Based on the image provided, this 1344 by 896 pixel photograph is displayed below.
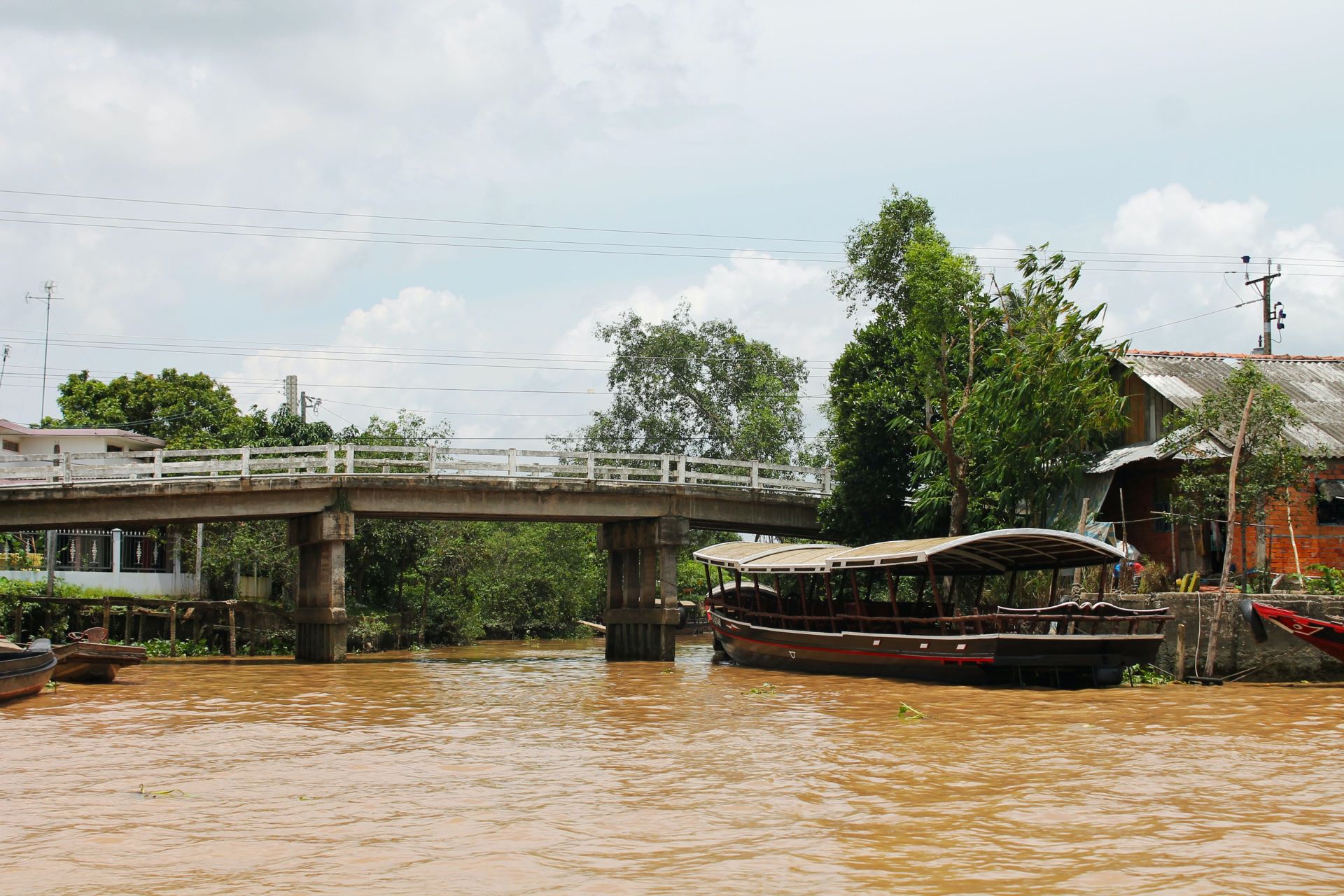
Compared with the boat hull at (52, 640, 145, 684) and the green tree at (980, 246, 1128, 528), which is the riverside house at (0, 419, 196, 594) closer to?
the boat hull at (52, 640, 145, 684)

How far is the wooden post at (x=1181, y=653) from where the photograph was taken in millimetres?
20531

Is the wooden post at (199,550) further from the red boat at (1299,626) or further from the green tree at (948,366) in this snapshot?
the red boat at (1299,626)

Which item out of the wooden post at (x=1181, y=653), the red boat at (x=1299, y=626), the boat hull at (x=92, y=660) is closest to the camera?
the red boat at (x=1299, y=626)

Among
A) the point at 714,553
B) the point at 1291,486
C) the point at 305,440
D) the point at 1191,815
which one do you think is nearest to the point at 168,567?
the point at 305,440

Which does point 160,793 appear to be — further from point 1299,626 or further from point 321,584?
point 1299,626

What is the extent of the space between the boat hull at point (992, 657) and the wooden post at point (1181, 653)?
463mm

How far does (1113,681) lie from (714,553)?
11.4m

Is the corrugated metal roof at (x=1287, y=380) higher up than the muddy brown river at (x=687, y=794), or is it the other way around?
the corrugated metal roof at (x=1287, y=380)

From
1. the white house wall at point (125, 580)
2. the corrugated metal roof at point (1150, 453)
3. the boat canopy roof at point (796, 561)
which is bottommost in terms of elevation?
the white house wall at point (125, 580)

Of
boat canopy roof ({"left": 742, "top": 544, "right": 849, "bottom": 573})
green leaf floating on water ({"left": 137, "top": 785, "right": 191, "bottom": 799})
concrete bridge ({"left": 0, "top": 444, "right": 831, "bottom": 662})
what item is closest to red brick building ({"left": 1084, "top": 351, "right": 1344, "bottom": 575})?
boat canopy roof ({"left": 742, "top": 544, "right": 849, "bottom": 573})

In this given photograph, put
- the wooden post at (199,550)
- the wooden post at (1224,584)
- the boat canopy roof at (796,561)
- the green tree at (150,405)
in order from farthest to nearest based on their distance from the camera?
the green tree at (150,405), the wooden post at (199,550), the boat canopy roof at (796,561), the wooden post at (1224,584)

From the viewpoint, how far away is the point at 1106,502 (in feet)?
91.7

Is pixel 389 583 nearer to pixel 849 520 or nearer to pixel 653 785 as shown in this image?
pixel 849 520

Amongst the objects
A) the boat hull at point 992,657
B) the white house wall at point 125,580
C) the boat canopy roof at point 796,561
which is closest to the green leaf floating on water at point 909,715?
the boat hull at point 992,657
